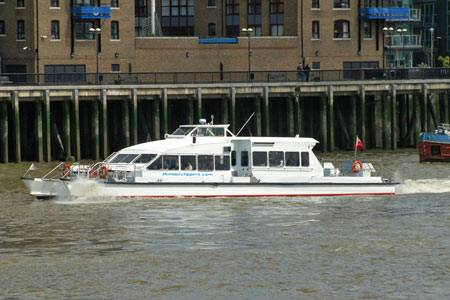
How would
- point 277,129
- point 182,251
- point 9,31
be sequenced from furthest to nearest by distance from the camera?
point 9,31 < point 277,129 < point 182,251

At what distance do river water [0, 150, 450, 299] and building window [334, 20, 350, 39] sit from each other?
1700 inches

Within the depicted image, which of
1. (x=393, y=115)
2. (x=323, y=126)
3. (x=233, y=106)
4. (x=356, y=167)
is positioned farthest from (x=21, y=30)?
(x=356, y=167)

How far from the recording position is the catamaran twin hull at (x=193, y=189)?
131 feet

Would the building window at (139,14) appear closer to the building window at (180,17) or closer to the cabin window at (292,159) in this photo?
the building window at (180,17)

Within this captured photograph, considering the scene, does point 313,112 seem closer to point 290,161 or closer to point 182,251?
point 290,161

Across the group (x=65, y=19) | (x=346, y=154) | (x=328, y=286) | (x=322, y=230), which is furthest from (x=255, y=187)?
(x=65, y=19)

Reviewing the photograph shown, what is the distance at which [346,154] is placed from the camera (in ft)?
204

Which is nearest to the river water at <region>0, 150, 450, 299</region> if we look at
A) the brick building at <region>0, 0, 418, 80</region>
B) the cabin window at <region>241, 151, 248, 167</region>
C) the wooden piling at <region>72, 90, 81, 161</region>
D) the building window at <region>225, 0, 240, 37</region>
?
the cabin window at <region>241, 151, 248, 167</region>

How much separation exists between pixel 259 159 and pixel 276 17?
45143 mm

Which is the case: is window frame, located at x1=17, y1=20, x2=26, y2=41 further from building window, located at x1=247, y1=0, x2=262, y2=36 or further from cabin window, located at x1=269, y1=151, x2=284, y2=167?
cabin window, located at x1=269, y1=151, x2=284, y2=167

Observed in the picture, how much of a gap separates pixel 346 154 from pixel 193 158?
23.0 meters

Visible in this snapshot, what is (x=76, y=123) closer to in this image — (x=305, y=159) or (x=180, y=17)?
(x=305, y=159)

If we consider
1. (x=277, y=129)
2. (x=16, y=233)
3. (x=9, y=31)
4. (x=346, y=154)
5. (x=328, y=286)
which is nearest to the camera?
(x=328, y=286)

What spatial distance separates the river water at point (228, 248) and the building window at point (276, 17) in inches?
1736
